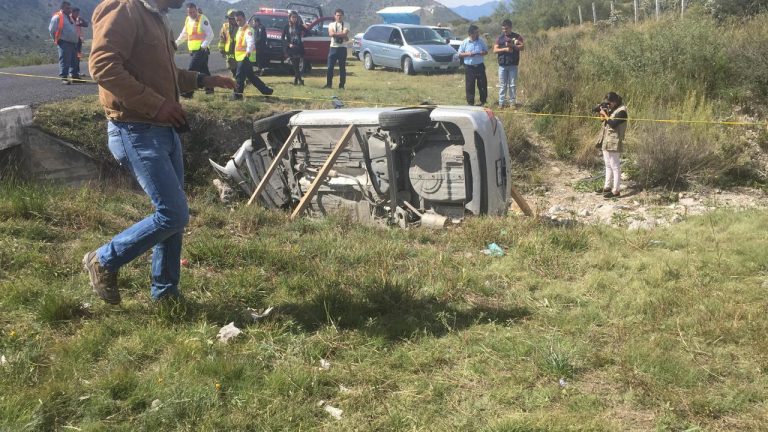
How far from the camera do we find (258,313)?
12.5 feet

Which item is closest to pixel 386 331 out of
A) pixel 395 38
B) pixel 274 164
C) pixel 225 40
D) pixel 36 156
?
pixel 274 164

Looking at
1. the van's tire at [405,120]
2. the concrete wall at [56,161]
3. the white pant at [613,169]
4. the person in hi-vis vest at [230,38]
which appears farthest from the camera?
the person in hi-vis vest at [230,38]

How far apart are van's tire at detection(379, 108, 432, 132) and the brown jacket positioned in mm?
2766

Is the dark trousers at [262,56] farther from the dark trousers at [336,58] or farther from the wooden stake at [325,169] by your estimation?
the wooden stake at [325,169]

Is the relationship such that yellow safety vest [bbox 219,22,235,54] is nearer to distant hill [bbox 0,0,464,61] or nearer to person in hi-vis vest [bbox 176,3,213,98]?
person in hi-vis vest [bbox 176,3,213,98]

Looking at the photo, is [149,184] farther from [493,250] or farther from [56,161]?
[56,161]

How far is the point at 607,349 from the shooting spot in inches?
132

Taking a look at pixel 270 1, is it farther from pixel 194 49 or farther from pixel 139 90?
pixel 139 90

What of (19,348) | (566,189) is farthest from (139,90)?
(566,189)

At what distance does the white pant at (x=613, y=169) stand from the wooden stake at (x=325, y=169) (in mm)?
4287

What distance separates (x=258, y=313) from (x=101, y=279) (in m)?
0.94

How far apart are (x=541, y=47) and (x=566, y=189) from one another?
21.6ft

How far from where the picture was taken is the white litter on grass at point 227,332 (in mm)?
3371

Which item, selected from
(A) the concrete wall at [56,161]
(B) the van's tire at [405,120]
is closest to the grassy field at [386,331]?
(B) the van's tire at [405,120]
